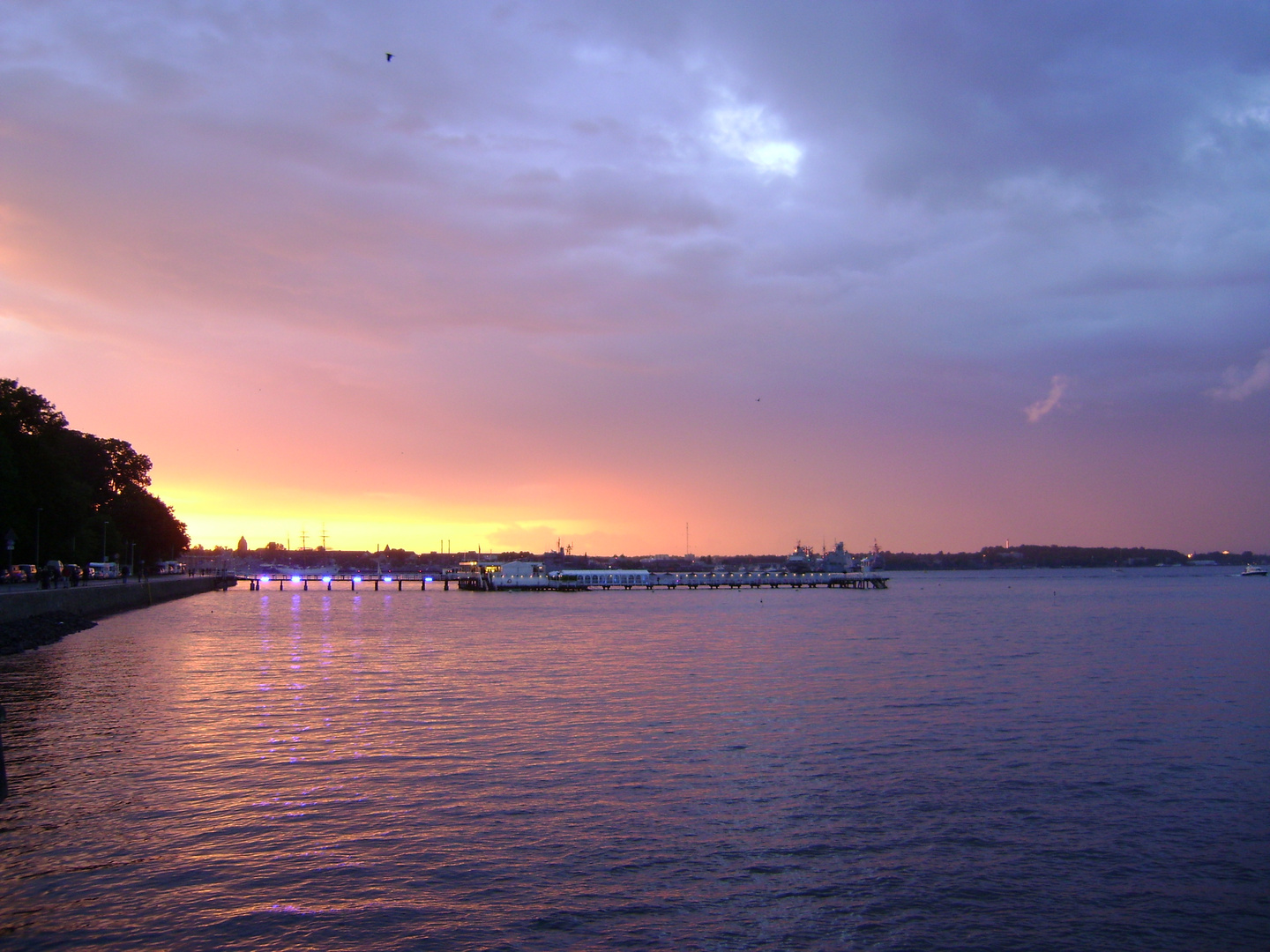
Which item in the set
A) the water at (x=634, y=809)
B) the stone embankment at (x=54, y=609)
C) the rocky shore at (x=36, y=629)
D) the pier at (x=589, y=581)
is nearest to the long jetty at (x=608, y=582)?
the pier at (x=589, y=581)

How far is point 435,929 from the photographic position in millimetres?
11656

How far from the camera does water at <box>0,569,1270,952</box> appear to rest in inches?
476

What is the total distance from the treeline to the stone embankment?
6.72 meters

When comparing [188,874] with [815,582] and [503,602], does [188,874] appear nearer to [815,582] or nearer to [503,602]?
[503,602]

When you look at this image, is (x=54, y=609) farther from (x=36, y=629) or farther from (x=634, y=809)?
(x=634, y=809)

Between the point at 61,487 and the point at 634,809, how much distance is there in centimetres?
7368

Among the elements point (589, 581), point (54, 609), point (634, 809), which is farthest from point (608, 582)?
point (634, 809)

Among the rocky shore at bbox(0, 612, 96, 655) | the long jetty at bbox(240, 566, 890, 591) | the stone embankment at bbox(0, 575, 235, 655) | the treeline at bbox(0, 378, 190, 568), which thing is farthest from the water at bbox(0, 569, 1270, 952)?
the long jetty at bbox(240, 566, 890, 591)

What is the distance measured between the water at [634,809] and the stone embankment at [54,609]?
1285cm

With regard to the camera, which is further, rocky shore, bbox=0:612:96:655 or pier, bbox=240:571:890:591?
pier, bbox=240:571:890:591

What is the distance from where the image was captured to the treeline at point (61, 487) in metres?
71.2

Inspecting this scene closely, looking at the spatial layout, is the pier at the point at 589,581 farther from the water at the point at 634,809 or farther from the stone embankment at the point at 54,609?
the water at the point at 634,809

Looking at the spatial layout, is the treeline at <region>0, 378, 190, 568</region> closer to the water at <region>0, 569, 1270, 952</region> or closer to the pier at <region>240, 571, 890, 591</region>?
the water at <region>0, 569, 1270, 952</region>

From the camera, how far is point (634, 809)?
16969mm
